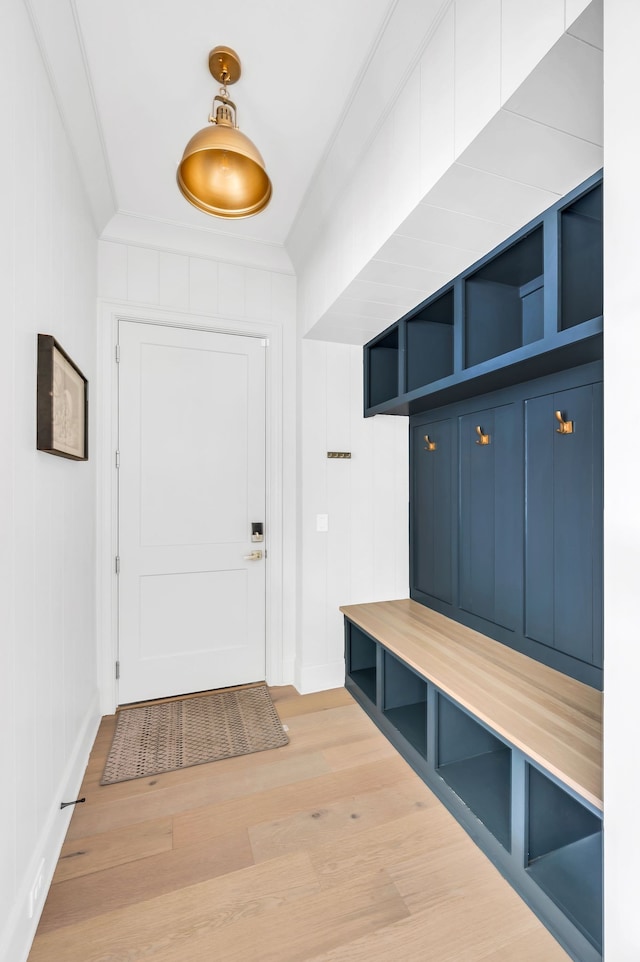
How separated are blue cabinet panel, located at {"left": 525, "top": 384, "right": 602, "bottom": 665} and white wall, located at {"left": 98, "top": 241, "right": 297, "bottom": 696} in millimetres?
1468

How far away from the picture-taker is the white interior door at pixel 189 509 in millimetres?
2586

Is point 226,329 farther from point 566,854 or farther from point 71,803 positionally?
point 566,854

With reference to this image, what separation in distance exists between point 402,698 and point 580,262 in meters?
2.16

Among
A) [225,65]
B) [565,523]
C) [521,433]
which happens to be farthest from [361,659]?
[225,65]

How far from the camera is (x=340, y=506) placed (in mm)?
2816

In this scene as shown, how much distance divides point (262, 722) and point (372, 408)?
75.8 inches

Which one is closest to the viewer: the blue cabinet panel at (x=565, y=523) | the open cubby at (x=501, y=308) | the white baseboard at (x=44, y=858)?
the white baseboard at (x=44, y=858)

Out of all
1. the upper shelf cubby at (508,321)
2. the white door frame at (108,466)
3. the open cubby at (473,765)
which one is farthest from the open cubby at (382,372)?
the open cubby at (473,765)

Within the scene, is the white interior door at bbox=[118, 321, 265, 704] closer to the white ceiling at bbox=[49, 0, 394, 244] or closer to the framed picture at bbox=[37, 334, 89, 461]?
the framed picture at bbox=[37, 334, 89, 461]

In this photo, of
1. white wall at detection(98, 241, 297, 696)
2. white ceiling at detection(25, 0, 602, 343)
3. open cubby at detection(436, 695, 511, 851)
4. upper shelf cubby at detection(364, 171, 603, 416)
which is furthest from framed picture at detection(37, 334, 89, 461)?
open cubby at detection(436, 695, 511, 851)

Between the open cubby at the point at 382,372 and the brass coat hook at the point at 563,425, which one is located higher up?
the open cubby at the point at 382,372
